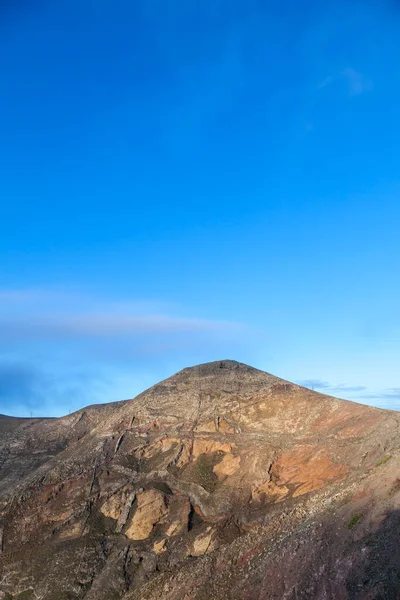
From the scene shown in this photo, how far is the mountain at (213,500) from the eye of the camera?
1425 inches

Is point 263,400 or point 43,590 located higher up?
point 263,400

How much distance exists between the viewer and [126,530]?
5112 cm

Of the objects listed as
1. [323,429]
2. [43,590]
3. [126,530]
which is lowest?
[43,590]

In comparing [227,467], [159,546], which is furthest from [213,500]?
[159,546]

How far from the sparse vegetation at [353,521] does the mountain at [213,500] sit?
176mm

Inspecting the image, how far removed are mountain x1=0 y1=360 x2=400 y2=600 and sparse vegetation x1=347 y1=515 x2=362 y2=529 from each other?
0.18 m

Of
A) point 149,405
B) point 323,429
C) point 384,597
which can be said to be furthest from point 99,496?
point 384,597

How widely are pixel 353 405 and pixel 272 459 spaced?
39.2 ft

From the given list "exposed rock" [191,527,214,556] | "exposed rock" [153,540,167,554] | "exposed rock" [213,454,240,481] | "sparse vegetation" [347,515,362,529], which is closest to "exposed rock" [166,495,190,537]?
"exposed rock" [153,540,167,554]

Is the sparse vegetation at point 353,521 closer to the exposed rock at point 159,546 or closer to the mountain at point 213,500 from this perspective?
the mountain at point 213,500

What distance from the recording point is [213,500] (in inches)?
2035

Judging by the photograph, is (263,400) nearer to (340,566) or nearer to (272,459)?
(272,459)

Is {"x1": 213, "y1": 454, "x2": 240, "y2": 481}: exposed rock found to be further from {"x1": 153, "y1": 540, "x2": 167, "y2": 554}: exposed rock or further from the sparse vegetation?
the sparse vegetation

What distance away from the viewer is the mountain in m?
36.2
